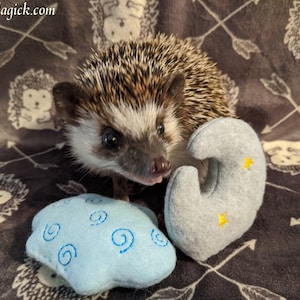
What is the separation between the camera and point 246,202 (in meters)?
1.34

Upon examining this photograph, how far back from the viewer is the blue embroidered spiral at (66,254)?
115cm

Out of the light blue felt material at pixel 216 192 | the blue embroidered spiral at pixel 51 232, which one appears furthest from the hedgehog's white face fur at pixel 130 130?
the blue embroidered spiral at pixel 51 232

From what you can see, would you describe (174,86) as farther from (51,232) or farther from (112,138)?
(51,232)

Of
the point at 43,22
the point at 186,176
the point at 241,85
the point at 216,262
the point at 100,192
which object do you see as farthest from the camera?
the point at 241,85

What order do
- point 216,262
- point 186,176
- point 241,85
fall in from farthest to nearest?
point 241,85
point 216,262
point 186,176

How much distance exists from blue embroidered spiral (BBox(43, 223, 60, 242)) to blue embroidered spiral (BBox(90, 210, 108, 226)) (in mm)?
111

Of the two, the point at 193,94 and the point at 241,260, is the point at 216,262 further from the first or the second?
the point at 193,94

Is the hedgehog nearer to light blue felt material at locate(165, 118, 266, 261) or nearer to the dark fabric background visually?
light blue felt material at locate(165, 118, 266, 261)

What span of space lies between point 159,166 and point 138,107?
0.75 ft

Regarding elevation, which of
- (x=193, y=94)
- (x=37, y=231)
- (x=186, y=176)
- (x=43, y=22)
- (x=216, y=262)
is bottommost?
(x=216, y=262)

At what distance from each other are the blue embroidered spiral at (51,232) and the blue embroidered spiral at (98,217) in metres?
0.11

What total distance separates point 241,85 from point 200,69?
1.72ft

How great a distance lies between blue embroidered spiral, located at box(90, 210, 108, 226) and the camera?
1.20 metres

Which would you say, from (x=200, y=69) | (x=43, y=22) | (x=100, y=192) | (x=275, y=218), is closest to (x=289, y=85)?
(x=200, y=69)
